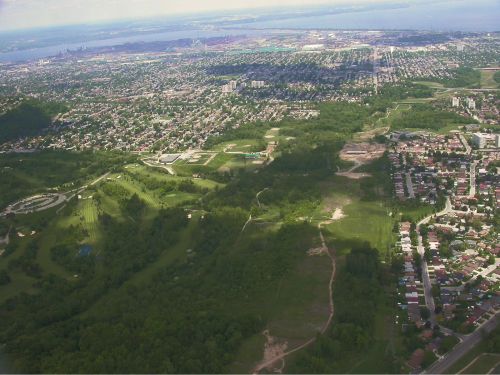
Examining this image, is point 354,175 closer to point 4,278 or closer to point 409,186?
point 409,186

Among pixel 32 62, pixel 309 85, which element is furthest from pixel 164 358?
pixel 32 62

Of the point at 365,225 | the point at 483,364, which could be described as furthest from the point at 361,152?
the point at 483,364

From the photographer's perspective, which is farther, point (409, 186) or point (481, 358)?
point (409, 186)

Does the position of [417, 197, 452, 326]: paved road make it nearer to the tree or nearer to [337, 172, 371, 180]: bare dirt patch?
[337, 172, 371, 180]: bare dirt patch

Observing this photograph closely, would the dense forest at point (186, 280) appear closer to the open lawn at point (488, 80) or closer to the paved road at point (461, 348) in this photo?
the paved road at point (461, 348)

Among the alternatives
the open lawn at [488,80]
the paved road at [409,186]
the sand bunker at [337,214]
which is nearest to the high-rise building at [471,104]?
the open lawn at [488,80]

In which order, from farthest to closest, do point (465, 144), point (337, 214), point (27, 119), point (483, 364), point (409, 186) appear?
1. point (27, 119)
2. point (465, 144)
3. point (409, 186)
4. point (337, 214)
5. point (483, 364)

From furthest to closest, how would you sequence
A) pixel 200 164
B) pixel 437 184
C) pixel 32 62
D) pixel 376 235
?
pixel 32 62
pixel 200 164
pixel 437 184
pixel 376 235

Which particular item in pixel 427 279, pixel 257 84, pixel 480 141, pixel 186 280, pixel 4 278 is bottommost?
pixel 427 279

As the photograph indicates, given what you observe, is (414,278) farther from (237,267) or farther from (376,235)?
(237,267)
